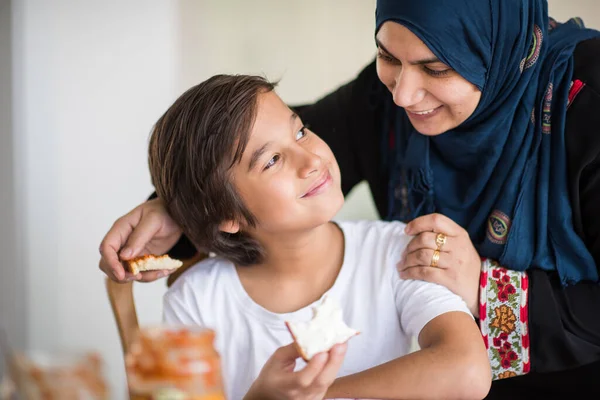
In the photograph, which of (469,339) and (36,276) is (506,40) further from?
(36,276)

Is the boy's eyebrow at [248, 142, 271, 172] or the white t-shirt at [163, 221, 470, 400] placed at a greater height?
the boy's eyebrow at [248, 142, 271, 172]

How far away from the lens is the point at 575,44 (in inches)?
55.9

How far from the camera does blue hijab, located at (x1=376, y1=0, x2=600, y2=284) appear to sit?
4.36 feet

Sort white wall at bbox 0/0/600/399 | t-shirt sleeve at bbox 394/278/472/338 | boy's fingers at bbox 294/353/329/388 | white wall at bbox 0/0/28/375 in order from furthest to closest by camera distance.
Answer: white wall at bbox 0/0/600/399, white wall at bbox 0/0/28/375, t-shirt sleeve at bbox 394/278/472/338, boy's fingers at bbox 294/353/329/388

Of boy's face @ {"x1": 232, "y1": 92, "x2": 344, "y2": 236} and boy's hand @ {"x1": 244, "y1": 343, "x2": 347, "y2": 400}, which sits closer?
boy's hand @ {"x1": 244, "y1": 343, "x2": 347, "y2": 400}

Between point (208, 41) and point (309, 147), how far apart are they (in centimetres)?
196

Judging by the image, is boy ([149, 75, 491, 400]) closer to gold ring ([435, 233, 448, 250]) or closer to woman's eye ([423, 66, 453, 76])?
gold ring ([435, 233, 448, 250])

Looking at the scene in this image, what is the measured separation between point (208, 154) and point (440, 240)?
0.45 meters

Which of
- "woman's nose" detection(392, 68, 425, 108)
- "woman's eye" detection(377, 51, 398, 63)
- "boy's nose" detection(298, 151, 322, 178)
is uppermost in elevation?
"woman's eye" detection(377, 51, 398, 63)

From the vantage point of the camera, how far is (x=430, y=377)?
3.44ft

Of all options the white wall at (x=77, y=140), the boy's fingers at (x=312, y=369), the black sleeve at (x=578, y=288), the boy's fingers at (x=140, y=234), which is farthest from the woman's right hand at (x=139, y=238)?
the white wall at (x=77, y=140)

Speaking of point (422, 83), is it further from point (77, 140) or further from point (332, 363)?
point (77, 140)

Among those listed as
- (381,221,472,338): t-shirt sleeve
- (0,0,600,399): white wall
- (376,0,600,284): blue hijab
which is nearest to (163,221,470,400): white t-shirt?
(381,221,472,338): t-shirt sleeve

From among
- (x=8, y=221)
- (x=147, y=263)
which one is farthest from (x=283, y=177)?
(x=8, y=221)
